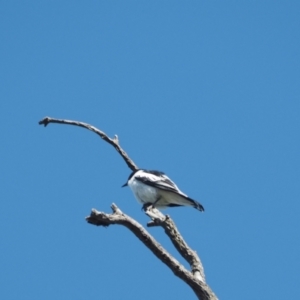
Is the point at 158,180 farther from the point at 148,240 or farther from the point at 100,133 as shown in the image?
the point at 148,240

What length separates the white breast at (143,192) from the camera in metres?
8.73

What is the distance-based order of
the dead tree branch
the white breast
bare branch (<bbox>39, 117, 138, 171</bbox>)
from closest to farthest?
1. the dead tree branch
2. bare branch (<bbox>39, 117, 138, 171</bbox>)
3. the white breast

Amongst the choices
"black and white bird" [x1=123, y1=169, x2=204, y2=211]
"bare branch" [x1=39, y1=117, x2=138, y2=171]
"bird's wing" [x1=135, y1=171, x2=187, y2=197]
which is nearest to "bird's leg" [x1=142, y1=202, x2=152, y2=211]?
"black and white bird" [x1=123, y1=169, x2=204, y2=211]

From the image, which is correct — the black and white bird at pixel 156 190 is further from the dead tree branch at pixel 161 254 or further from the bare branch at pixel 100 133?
the dead tree branch at pixel 161 254

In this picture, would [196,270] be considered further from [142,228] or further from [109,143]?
[109,143]

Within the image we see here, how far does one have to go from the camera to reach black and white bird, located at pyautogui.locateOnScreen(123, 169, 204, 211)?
28.0 ft

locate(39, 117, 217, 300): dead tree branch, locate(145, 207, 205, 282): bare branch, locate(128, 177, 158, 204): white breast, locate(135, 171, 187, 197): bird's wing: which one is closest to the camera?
locate(39, 117, 217, 300): dead tree branch

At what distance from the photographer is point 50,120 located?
7113 mm

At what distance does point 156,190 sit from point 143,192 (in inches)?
9.6

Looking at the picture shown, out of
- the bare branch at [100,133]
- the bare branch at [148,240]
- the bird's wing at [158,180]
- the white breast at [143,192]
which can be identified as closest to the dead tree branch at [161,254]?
the bare branch at [148,240]

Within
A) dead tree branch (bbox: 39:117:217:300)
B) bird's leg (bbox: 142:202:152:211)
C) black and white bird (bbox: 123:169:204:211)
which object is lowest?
dead tree branch (bbox: 39:117:217:300)

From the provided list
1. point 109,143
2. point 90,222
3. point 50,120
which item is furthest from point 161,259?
point 50,120

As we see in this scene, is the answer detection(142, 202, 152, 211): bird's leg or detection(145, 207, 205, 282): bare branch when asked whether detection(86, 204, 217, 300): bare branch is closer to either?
detection(145, 207, 205, 282): bare branch

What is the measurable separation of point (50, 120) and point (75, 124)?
380 millimetres
